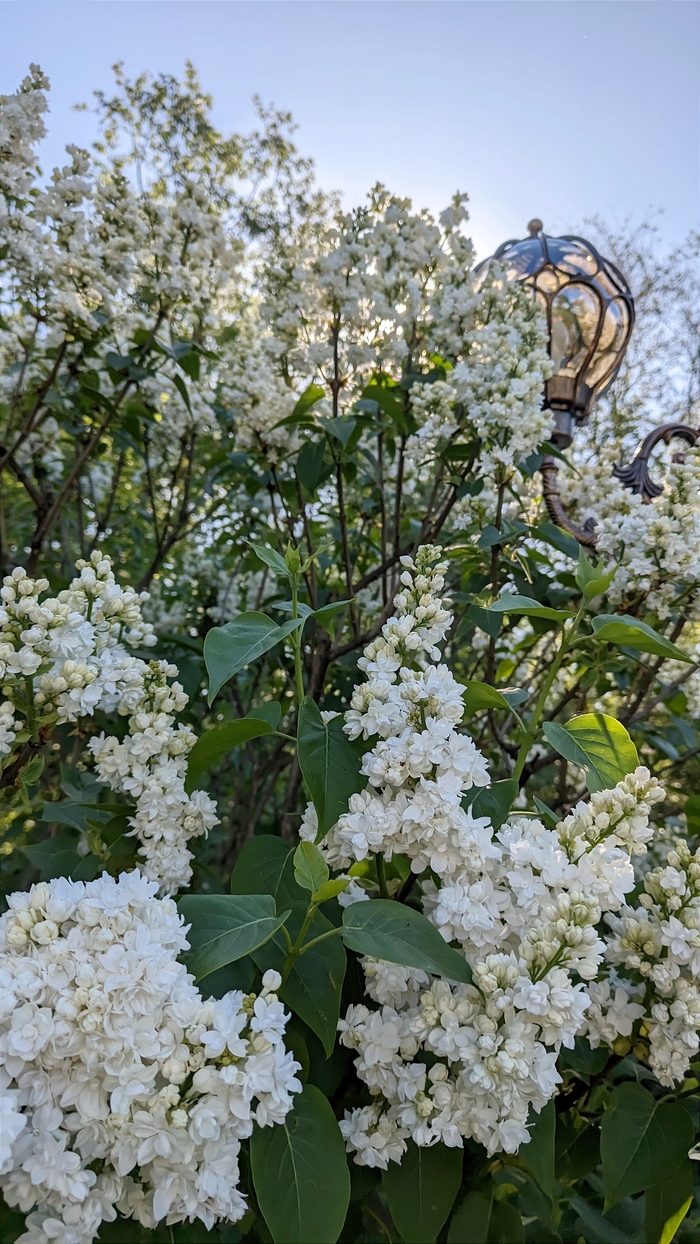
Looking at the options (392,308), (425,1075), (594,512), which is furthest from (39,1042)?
(392,308)

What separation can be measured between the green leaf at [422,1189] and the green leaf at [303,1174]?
0.39ft

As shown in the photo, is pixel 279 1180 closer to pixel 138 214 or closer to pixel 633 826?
pixel 633 826

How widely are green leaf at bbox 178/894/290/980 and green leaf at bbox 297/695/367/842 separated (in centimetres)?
11

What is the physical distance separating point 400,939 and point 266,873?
0.31m

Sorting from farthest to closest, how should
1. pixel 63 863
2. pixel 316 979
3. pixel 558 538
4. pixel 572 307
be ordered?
pixel 572 307, pixel 558 538, pixel 63 863, pixel 316 979

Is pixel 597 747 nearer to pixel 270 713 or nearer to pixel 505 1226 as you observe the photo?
pixel 270 713

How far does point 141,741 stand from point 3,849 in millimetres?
1432

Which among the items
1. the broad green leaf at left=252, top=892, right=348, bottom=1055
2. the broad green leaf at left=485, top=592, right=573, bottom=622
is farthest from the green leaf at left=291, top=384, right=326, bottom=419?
the broad green leaf at left=252, top=892, right=348, bottom=1055

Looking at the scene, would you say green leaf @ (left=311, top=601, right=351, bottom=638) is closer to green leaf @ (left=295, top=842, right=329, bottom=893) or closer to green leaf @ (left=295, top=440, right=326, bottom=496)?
green leaf @ (left=295, top=842, right=329, bottom=893)

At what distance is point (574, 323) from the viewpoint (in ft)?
6.95

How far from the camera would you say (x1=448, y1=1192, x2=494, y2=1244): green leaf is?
3.09ft

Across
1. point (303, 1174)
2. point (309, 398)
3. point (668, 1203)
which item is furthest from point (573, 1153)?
point (309, 398)

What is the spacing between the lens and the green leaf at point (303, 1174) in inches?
28.8

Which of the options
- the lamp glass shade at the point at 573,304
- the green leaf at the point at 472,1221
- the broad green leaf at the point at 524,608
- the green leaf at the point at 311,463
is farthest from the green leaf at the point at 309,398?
the green leaf at the point at 472,1221
